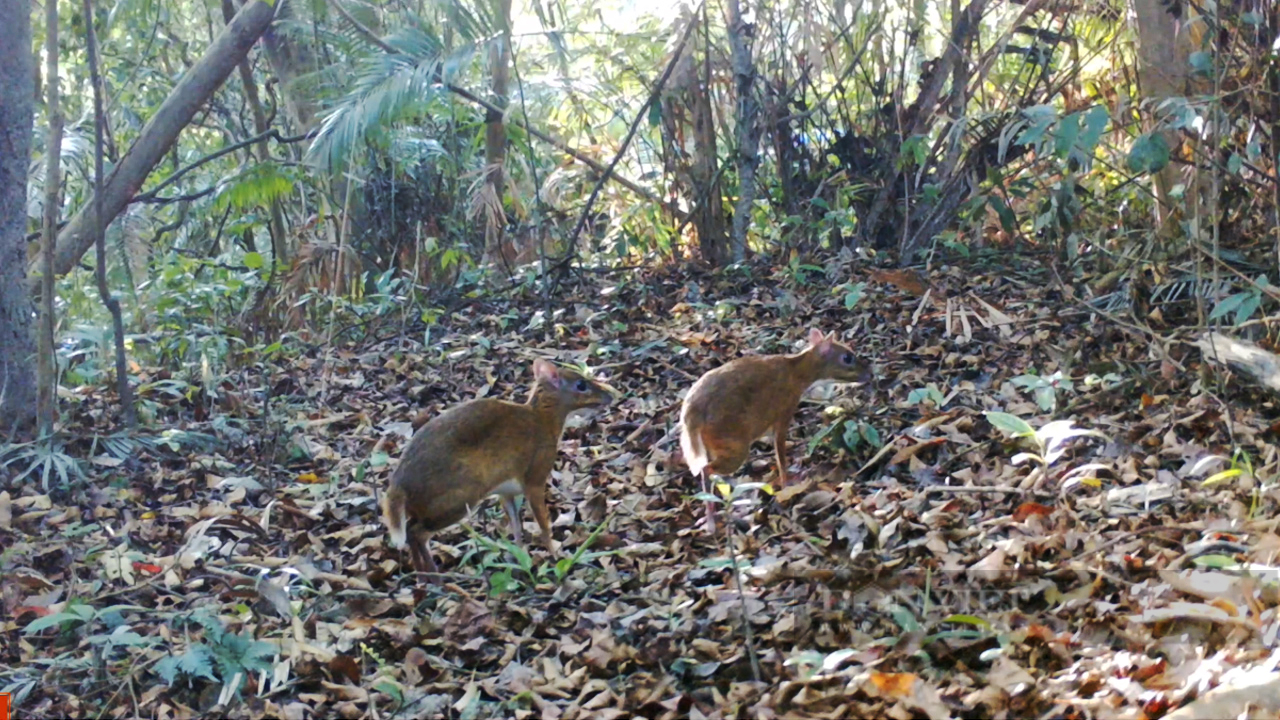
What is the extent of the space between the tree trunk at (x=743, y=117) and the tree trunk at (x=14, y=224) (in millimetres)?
4439

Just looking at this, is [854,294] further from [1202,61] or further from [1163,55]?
[1202,61]

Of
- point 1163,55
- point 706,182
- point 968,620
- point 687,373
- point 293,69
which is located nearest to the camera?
point 968,620

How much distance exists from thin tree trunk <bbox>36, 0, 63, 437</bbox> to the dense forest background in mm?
25

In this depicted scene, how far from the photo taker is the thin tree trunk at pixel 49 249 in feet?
18.2

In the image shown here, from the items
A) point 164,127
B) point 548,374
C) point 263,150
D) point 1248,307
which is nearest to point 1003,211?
point 1248,307

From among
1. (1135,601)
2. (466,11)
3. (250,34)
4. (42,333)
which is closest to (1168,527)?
(1135,601)

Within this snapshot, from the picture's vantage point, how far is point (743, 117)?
8695mm

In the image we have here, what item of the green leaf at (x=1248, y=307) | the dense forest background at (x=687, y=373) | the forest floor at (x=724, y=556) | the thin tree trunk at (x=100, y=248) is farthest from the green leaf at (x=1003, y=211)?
the thin tree trunk at (x=100, y=248)

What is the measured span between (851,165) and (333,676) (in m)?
6.12

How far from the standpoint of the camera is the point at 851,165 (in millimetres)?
8836

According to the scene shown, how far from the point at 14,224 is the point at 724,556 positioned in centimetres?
382

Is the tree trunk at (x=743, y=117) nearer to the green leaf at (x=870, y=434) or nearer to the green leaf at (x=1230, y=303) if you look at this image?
the green leaf at (x=870, y=434)

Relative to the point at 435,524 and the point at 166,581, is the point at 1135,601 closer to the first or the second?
the point at 435,524

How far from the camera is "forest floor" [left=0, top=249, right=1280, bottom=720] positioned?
11.3 ft
